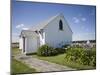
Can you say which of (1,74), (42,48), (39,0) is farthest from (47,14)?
(1,74)

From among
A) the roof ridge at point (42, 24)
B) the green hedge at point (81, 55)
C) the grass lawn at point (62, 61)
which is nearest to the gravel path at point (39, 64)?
the grass lawn at point (62, 61)

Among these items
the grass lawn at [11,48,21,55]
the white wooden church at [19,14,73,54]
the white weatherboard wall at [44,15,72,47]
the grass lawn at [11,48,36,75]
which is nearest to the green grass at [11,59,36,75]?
the grass lawn at [11,48,36,75]

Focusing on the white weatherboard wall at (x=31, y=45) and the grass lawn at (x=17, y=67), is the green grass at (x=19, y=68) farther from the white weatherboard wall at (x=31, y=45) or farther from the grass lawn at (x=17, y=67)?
the white weatherboard wall at (x=31, y=45)

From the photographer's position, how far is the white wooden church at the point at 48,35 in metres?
3.12

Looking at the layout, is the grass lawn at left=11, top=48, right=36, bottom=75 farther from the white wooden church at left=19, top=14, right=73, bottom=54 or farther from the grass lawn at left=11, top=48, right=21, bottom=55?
the white wooden church at left=19, top=14, right=73, bottom=54

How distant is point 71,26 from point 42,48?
23.7 inches

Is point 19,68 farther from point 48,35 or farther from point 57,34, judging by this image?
point 57,34

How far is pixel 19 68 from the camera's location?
300cm

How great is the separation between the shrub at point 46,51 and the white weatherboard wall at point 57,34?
7cm

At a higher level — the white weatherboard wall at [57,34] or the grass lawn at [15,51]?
the white weatherboard wall at [57,34]

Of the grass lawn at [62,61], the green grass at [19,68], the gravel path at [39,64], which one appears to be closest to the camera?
the green grass at [19,68]

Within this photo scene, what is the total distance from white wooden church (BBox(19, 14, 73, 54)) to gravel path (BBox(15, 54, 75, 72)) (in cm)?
11

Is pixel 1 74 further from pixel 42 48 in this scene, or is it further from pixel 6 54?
pixel 42 48

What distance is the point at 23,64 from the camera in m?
3.05
